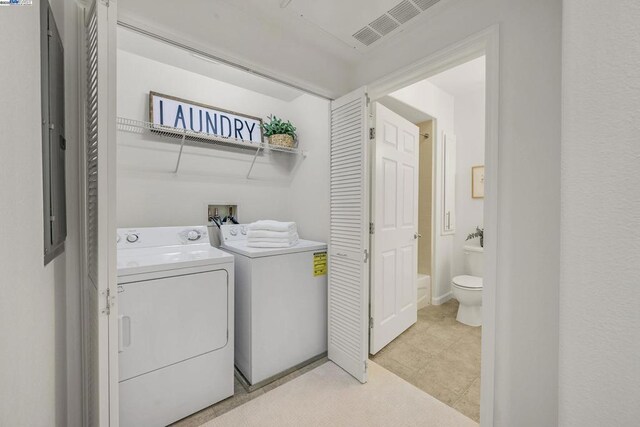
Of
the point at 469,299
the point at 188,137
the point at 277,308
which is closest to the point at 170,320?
the point at 277,308

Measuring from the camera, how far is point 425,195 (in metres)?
3.24

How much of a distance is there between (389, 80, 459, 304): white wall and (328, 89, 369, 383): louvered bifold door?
138cm

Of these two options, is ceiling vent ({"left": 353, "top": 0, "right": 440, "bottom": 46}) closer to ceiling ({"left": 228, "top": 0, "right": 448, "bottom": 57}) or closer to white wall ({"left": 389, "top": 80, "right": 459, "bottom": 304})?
ceiling ({"left": 228, "top": 0, "right": 448, "bottom": 57})

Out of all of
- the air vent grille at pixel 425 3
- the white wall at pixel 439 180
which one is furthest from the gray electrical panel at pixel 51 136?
the white wall at pixel 439 180

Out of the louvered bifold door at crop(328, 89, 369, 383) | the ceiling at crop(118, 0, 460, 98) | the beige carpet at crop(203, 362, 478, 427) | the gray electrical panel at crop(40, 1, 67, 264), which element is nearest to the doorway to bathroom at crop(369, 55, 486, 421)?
the beige carpet at crop(203, 362, 478, 427)

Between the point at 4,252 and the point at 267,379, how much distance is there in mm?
1739

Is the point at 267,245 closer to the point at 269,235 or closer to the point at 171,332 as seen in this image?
the point at 269,235

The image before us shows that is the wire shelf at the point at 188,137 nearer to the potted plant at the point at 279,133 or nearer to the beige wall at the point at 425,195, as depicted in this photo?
the potted plant at the point at 279,133

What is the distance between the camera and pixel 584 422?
456 mm

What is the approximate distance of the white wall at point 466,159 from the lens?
337cm

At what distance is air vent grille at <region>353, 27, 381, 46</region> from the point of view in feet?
5.51

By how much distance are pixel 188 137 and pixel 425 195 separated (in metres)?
2.69

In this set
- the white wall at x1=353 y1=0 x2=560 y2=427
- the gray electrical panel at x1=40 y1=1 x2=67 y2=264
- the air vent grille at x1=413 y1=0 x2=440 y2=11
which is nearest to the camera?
the gray electrical panel at x1=40 y1=1 x2=67 y2=264

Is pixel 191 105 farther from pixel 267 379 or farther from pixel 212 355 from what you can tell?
pixel 267 379
